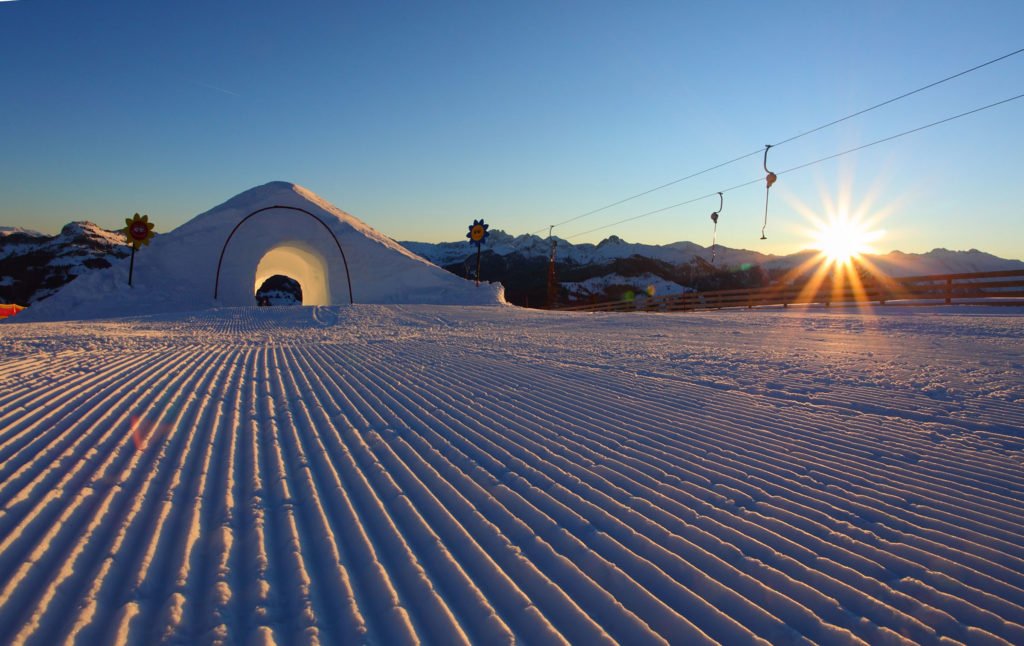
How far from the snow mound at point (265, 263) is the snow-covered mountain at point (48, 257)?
55350mm

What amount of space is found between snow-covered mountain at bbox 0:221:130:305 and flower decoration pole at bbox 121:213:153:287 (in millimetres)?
56657

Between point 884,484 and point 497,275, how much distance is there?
443ft

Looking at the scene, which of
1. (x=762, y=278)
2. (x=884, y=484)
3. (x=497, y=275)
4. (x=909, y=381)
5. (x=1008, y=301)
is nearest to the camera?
(x=884, y=484)

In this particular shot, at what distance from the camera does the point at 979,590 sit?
2717 millimetres

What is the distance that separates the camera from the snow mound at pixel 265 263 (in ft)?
94.4

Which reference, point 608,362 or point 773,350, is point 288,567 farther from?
point 773,350

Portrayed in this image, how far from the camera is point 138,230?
28344mm

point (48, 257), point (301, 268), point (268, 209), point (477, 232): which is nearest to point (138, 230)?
point (268, 209)

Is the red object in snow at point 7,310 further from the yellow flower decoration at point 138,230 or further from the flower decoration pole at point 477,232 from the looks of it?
the flower decoration pole at point 477,232

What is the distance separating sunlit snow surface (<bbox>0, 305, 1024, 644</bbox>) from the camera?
8.11 feet

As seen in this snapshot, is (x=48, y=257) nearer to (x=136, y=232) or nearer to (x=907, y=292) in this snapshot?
(x=136, y=232)

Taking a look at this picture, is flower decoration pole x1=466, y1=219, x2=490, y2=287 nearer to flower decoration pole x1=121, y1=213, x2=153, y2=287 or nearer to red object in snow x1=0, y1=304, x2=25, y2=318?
flower decoration pole x1=121, y1=213, x2=153, y2=287

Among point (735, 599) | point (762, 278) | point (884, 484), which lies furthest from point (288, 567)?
point (762, 278)

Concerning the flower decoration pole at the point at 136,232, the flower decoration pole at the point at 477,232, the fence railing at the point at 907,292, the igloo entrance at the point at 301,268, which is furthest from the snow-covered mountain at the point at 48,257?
the fence railing at the point at 907,292
